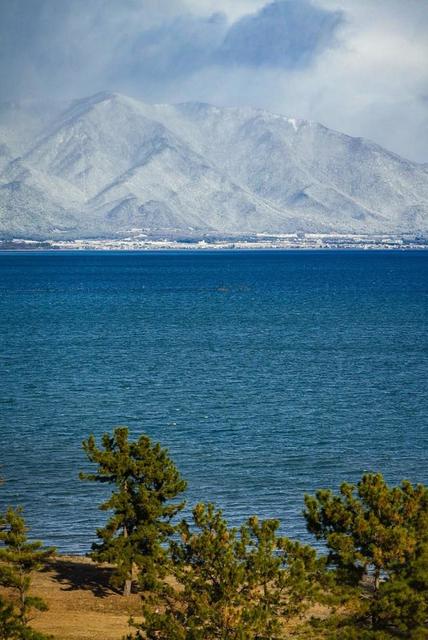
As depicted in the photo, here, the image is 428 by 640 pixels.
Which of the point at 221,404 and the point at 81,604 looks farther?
the point at 221,404

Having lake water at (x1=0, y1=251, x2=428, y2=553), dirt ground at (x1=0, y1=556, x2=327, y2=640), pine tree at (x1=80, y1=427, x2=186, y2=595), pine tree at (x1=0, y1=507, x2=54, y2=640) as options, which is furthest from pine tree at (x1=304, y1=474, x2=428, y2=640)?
lake water at (x1=0, y1=251, x2=428, y2=553)

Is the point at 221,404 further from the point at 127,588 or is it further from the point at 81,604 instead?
the point at 81,604

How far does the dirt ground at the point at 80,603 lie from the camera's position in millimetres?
33875

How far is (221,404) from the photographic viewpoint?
242ft

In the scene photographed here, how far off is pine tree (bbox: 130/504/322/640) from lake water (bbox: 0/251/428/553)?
14.7 metres

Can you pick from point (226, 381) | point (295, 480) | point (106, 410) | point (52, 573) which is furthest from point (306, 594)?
point (226, 381)

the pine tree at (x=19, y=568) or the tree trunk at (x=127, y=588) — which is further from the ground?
the pine tree at (x=19, y=568)

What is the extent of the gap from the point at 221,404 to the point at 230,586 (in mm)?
45783

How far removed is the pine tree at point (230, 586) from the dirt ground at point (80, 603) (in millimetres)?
5119

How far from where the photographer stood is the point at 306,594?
2881cm

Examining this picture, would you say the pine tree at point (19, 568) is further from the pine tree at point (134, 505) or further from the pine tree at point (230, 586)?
the pine tree at point (230, 586)

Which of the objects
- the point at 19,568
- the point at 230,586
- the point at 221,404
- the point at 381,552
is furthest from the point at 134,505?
the point at 221,404

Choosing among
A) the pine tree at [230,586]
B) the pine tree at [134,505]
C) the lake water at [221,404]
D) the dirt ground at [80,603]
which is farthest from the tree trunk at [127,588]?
the pine tree at [230,586]

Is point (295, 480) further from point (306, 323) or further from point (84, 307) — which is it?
point (84, 307)
